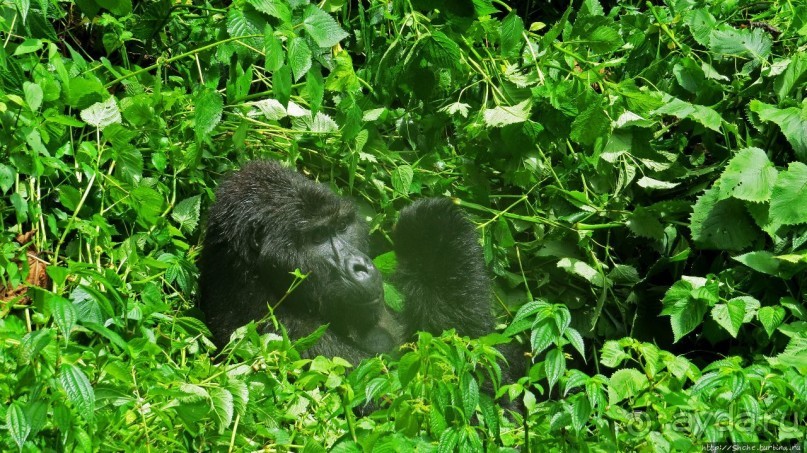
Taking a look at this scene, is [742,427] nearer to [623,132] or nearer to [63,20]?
[623,132]

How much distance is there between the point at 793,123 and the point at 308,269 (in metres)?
2.01

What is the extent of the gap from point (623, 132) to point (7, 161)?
235 centimetres

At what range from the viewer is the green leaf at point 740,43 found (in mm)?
4152

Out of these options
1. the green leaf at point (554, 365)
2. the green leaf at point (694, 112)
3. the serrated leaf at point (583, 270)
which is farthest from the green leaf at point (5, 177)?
the green leaf at point (694, 112)

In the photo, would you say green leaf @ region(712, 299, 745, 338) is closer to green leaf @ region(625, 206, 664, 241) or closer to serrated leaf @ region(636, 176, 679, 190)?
green leaf @ region(625, 206, 664, 241)

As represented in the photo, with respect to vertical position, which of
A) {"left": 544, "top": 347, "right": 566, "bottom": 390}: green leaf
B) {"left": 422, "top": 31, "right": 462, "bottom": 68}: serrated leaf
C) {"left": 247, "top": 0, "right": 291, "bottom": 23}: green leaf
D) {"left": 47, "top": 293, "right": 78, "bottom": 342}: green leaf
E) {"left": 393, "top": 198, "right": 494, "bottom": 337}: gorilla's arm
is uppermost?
{"left": 247, "top": 0, "right": 291, "bottom": 23}: green leaf

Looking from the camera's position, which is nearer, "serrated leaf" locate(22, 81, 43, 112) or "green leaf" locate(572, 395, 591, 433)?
"green leaf" locate(572, 395, 591, 433)

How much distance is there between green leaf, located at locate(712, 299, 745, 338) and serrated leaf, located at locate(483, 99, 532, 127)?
1.02 meters

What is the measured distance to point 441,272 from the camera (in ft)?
13.0

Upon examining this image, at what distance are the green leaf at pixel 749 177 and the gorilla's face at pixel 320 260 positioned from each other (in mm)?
1399

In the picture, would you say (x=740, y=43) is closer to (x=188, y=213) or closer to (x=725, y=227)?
(x=725, y=227)

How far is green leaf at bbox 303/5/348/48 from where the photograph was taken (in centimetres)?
316

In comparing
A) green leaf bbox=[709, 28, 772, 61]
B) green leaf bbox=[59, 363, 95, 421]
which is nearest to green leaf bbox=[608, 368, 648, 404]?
green leaf bbox=[59, 363, 95, 421]

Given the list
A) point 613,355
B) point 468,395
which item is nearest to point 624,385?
point 613,355
